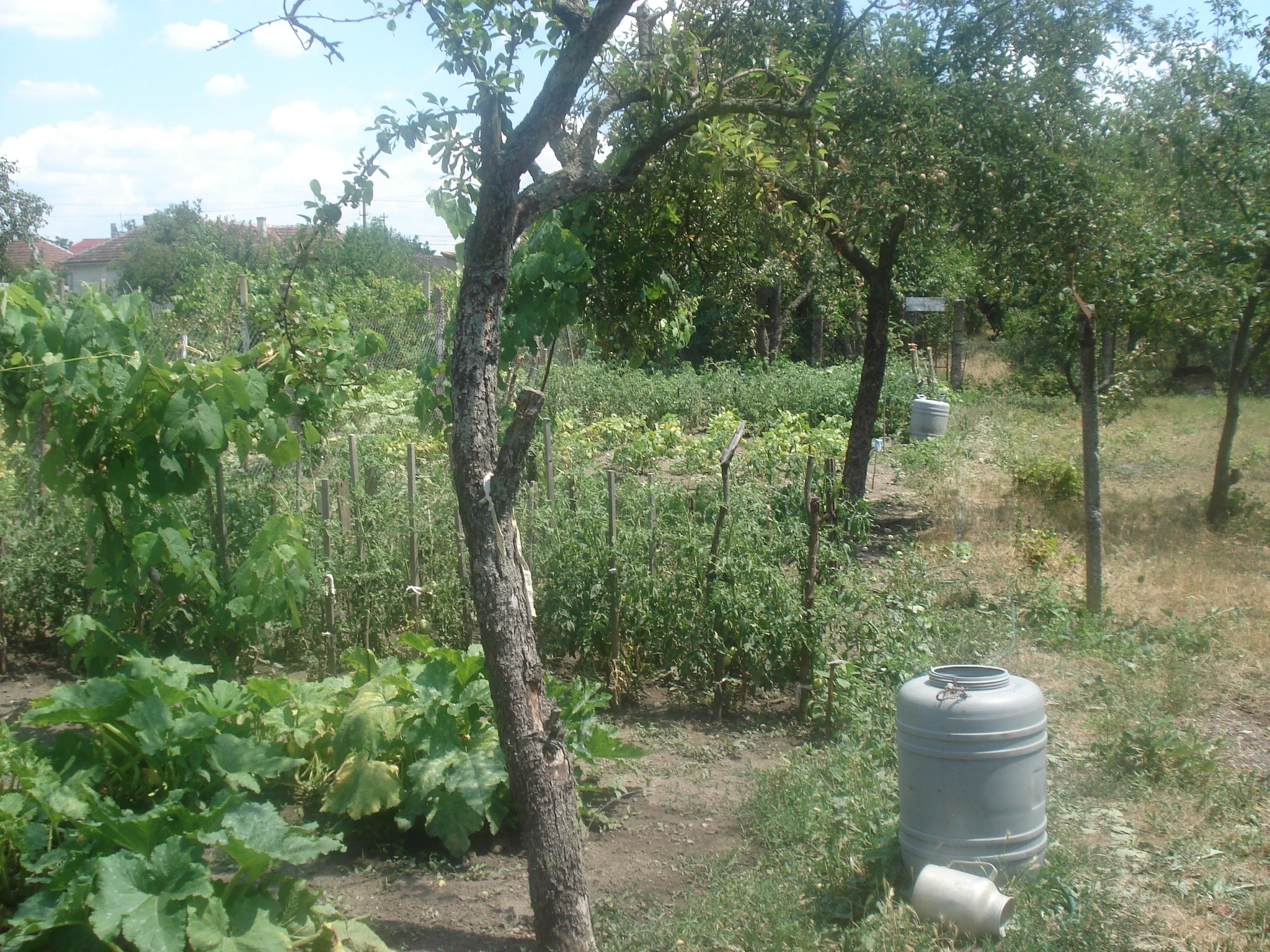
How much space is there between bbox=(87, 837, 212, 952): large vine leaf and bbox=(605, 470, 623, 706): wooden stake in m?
2.83

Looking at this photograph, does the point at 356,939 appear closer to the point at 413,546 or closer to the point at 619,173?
the point at 413,546

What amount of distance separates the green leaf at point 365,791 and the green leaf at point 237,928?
88 centimetres

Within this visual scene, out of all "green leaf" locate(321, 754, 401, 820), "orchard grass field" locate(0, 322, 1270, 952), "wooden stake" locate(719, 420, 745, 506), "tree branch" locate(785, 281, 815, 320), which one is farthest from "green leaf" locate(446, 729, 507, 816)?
"tree branch" locate(785, 281, 815, 320)

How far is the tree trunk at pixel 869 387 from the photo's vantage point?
30.2 ft

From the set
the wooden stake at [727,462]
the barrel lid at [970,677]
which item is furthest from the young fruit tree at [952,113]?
the barrel lid at [970,677]

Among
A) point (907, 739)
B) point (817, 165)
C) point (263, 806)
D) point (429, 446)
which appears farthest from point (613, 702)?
point (429, 446)

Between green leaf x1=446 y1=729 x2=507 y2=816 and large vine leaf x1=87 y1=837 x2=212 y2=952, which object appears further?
green leaf x1=446 y1=729 x2=507 y2=816

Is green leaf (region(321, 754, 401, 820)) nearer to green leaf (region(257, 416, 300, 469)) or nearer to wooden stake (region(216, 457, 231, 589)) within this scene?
wooden stake (region(216, 457, 231, 589))

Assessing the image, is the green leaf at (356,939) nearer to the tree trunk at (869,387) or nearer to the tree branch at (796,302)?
the tree trunk at (869,387)

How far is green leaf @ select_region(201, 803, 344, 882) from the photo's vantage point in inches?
115

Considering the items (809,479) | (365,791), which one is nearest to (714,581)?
(809,479)

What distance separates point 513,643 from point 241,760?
1228 millimetres

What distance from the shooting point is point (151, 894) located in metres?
2.82

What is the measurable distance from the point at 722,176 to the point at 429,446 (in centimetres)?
639
